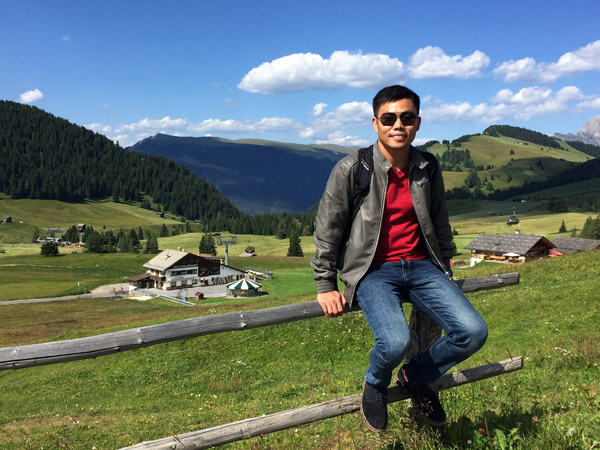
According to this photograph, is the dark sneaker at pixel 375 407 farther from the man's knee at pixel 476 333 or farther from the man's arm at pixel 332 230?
the man's knee at pixel 476 333

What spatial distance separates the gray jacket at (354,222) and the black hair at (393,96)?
2.04 feet

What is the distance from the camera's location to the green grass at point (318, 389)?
5.66 m

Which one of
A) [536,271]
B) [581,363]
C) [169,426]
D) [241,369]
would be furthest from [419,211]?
[536,271]

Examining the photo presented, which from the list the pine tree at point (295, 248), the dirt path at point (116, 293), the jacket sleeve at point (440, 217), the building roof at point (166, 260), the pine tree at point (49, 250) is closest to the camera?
the jacket sleeve at point (440, 217)

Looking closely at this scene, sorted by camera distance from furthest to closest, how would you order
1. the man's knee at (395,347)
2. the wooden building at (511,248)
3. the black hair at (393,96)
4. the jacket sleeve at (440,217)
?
the wooden building at (511,248) → the jacket sleeve at (440,217) → the black hair at (393,96) → the man's knee at (395,347)

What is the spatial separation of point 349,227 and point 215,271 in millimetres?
109073

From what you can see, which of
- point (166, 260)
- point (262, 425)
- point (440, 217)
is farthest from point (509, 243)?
point (262, 425)

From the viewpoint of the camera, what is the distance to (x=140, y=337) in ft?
16.7

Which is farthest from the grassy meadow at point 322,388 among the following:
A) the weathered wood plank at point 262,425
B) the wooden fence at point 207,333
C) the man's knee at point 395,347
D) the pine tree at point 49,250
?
the pine tree at point 49,250

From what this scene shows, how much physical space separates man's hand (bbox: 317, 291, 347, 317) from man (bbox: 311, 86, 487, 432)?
12 millimetres

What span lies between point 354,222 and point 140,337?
289 cm

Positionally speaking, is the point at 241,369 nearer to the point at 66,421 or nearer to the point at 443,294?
the point at 66,421

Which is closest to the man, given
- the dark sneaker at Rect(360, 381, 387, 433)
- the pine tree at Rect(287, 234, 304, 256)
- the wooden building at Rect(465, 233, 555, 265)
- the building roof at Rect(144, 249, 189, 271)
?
the dark sneaker at Rect(360, 381, 387, 433)

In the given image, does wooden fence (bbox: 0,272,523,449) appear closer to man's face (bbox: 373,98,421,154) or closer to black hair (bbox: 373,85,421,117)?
man's face (bbox: 373,98,421,154)
